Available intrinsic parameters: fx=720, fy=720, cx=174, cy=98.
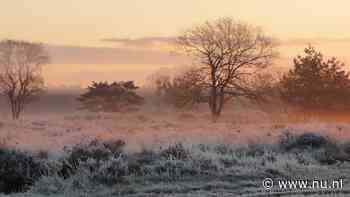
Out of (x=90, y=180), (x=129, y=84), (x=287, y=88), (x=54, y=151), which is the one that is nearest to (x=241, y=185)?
(x=90, y=180)

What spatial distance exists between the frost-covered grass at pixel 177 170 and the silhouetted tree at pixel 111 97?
54946 mm

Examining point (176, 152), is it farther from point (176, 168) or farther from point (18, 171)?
point (18, 171)

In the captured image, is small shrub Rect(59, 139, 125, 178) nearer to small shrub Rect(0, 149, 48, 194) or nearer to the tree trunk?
small shrub Rect(0, 149, 48, 194)

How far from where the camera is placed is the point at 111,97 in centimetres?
7444

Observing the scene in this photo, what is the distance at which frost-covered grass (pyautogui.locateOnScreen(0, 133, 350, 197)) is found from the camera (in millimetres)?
14320

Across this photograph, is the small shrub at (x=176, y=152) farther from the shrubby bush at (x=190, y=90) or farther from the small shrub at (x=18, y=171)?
the shrubby bush at (x=190, y=90)

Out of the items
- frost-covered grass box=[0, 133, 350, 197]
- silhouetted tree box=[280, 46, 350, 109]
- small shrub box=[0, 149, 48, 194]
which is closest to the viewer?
frost-covered grass box=[0, 133, 350, 197]

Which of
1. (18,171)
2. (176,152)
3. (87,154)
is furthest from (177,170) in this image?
(18,171)

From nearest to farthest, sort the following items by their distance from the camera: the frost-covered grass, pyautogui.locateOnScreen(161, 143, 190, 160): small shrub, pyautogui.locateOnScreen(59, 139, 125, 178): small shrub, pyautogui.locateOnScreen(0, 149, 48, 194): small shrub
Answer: the frost-covered grass
pyautogui.locateOnScreen(0, 149, 48, 194): small shrub
pyautogui.locateOnScreen(59, 139, 125, 178): small shrub
pyautogui.locateOnScreen(161, 143, 190, 160): small shrub

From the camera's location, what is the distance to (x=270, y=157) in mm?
18250

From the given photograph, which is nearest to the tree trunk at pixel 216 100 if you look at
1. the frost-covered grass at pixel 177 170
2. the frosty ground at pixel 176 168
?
the frosty ground at pixel 176 168

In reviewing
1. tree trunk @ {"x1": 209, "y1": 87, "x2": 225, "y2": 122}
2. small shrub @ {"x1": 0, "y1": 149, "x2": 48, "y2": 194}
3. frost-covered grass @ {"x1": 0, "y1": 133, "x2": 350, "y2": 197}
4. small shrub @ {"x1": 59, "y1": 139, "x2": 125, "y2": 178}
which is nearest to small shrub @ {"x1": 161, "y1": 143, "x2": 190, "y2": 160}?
frost-covered grass @ {"x1": 0, "y1": 133, "x2": 350, "y2": 197}

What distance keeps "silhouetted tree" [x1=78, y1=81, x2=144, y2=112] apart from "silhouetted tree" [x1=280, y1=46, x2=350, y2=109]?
1115 inches

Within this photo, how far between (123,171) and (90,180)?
34.3 inches
